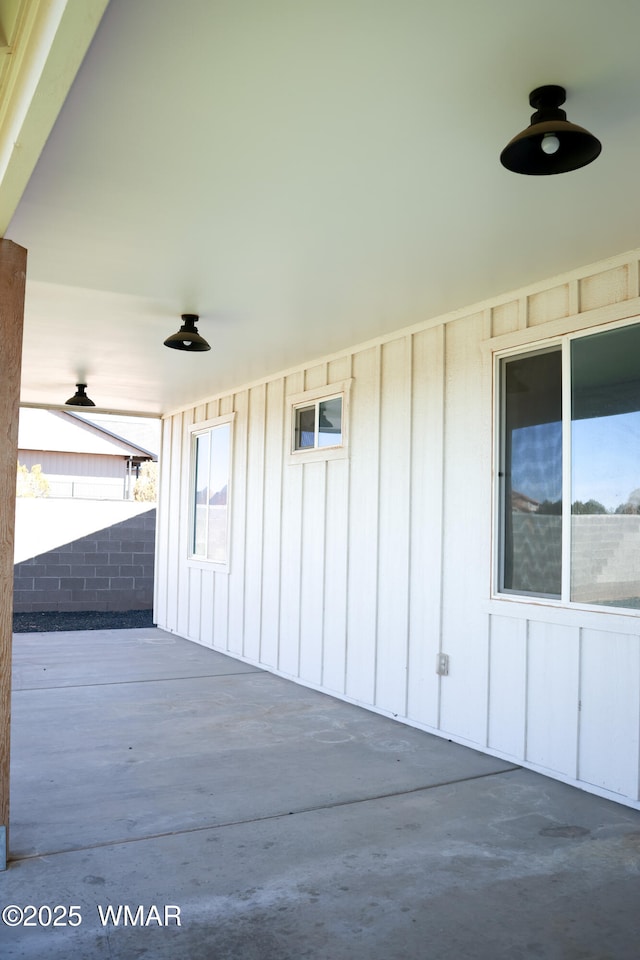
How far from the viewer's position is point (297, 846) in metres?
3.04

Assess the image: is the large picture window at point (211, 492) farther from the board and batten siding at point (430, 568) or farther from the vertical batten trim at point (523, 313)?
the vertical batten trim at point (523, 313)

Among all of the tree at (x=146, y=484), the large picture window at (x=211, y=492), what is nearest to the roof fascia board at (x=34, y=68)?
the large picture window at (x=211, y=492)

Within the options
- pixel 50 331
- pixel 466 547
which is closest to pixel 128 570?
pixel 50 331

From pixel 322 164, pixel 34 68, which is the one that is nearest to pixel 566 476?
pixel 322 164

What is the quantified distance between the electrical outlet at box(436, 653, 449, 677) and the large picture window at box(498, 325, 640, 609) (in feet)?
2.03

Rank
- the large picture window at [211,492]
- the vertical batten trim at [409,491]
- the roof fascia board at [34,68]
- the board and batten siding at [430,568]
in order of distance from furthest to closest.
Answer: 1. the large picture window at [211,492]
2. the vertical batten trim at [409,491]
3. the board and batten siding at [430,568]
4. the roof fascia board at [34,68]

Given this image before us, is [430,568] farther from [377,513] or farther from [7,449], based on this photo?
[7,449]

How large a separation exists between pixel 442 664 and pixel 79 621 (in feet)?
20.6

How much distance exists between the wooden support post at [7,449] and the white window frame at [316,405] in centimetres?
Answer: 309

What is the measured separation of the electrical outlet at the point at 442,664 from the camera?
4648 millimetres

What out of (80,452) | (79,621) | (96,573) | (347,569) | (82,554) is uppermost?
(80,452)

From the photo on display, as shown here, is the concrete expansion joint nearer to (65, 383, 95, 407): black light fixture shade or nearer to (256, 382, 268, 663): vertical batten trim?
(256, 382, 268, 663): vertical batten trim

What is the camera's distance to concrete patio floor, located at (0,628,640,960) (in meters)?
2.38

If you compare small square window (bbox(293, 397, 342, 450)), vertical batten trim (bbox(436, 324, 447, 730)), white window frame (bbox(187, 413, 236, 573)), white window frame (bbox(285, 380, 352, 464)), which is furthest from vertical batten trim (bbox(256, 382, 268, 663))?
vertical batten trim (bbox(436, 324, 447, 730))
